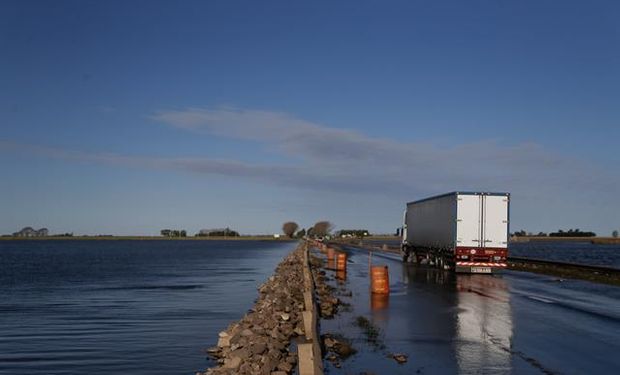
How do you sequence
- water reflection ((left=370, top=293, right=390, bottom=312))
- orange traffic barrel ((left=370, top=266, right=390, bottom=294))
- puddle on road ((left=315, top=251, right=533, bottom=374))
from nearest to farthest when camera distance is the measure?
puddle on road ((left=315, top=251, right=533, bottom=374)) < water reflection ((left=370, top=293, right=390, bottom=312)) < orange traffic barrel ((left=370, top=266, right=390, bottom=294))

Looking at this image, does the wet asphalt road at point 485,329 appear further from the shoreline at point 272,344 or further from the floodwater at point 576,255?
the floodwater at point 576,255

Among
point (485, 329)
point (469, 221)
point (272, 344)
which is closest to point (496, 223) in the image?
point (469, 221)

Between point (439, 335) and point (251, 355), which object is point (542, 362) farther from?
point (251, 355)

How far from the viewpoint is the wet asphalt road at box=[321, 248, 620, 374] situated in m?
11.5

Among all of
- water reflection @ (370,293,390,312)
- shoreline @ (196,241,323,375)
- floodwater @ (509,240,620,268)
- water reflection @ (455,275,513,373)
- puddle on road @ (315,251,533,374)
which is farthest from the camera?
floodwater @ (509,240,620,268)

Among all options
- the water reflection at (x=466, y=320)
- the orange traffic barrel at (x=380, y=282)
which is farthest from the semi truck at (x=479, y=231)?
the orange traffic barrel at (x=380, y=282)

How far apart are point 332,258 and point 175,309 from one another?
97.2 ft

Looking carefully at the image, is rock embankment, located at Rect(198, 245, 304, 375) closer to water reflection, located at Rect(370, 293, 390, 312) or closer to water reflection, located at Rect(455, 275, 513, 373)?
water reflection, located at Rect(370, 293, 390, 312)

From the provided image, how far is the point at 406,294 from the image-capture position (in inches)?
947

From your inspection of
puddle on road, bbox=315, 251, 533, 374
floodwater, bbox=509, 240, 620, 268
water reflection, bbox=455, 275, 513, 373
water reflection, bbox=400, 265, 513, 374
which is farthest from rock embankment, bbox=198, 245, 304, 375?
floodwater, bbox=509, 240, 620, 268

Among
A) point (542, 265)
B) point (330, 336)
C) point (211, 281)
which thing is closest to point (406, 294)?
point (330, 336)

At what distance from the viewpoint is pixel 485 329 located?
50.3 ft

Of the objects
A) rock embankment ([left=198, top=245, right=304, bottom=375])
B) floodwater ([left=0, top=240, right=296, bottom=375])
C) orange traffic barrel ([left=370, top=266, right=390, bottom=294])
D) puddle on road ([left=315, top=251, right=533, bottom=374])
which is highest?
orange traffic barrel ([left=370, top=266, right=390, bottom=294])

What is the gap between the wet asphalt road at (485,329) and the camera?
11.5 meters
